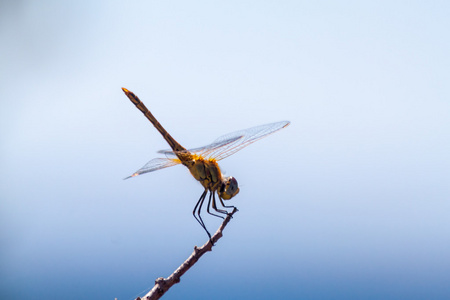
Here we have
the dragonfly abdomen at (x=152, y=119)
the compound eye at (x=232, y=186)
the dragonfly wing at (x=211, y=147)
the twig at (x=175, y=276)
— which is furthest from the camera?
the dragonfly abdomen at (x=152, y=119)

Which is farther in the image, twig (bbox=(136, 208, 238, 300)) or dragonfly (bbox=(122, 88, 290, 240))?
dragonfly (bbox=(122, 88, 290, 240))

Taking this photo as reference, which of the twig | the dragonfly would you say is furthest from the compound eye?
the twig

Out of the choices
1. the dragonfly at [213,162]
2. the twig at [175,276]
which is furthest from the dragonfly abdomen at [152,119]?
the twig at [175,276]

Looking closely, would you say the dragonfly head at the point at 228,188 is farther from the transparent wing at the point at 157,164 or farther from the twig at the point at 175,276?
the twig at the point at 175,276

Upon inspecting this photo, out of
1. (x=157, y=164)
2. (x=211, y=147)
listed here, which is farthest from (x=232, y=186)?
(x=157, y=164)

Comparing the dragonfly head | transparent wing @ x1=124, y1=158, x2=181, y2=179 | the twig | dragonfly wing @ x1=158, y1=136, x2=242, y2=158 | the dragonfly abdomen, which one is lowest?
the twig

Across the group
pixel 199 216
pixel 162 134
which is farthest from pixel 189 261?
pixel 162 134

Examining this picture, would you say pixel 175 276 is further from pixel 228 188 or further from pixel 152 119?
pixel 152 119

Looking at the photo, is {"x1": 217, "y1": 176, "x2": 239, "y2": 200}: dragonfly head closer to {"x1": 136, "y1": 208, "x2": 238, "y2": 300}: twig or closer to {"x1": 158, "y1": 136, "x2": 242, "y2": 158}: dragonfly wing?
{"x1": 158, "y1": 136, "x2": 242, "y2": 158}: dragonfly wing
